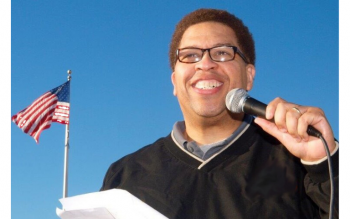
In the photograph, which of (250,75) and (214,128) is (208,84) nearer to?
(214,128)

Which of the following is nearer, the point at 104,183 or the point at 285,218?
the point at 285,218

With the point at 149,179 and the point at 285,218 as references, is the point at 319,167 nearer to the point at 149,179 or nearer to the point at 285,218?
the point at 285,218

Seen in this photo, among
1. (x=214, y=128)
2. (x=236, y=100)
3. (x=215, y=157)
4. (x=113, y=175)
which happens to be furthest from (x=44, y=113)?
(x=236, y=100)

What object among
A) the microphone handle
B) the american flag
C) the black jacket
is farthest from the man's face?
the american flag

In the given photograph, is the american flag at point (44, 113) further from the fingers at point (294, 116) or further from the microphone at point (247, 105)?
the fingers at point (294, 116)

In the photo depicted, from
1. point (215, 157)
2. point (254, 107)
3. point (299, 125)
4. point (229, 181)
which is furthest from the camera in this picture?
point (215, 157)

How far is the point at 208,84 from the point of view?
3229 mm

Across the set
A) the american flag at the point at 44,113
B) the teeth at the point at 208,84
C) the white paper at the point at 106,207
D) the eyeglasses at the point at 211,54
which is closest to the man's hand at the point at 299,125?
the white paper at the point at 106,207

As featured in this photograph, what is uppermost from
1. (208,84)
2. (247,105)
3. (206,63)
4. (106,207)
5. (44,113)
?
(44,113)

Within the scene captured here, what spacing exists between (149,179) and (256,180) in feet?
2.47

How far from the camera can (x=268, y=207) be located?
268 cm

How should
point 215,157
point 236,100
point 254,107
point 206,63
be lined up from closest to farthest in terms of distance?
1. point 254,107
2. point 236,100
3. point 215,157
4. point 206,63

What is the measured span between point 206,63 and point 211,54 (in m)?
0.08
